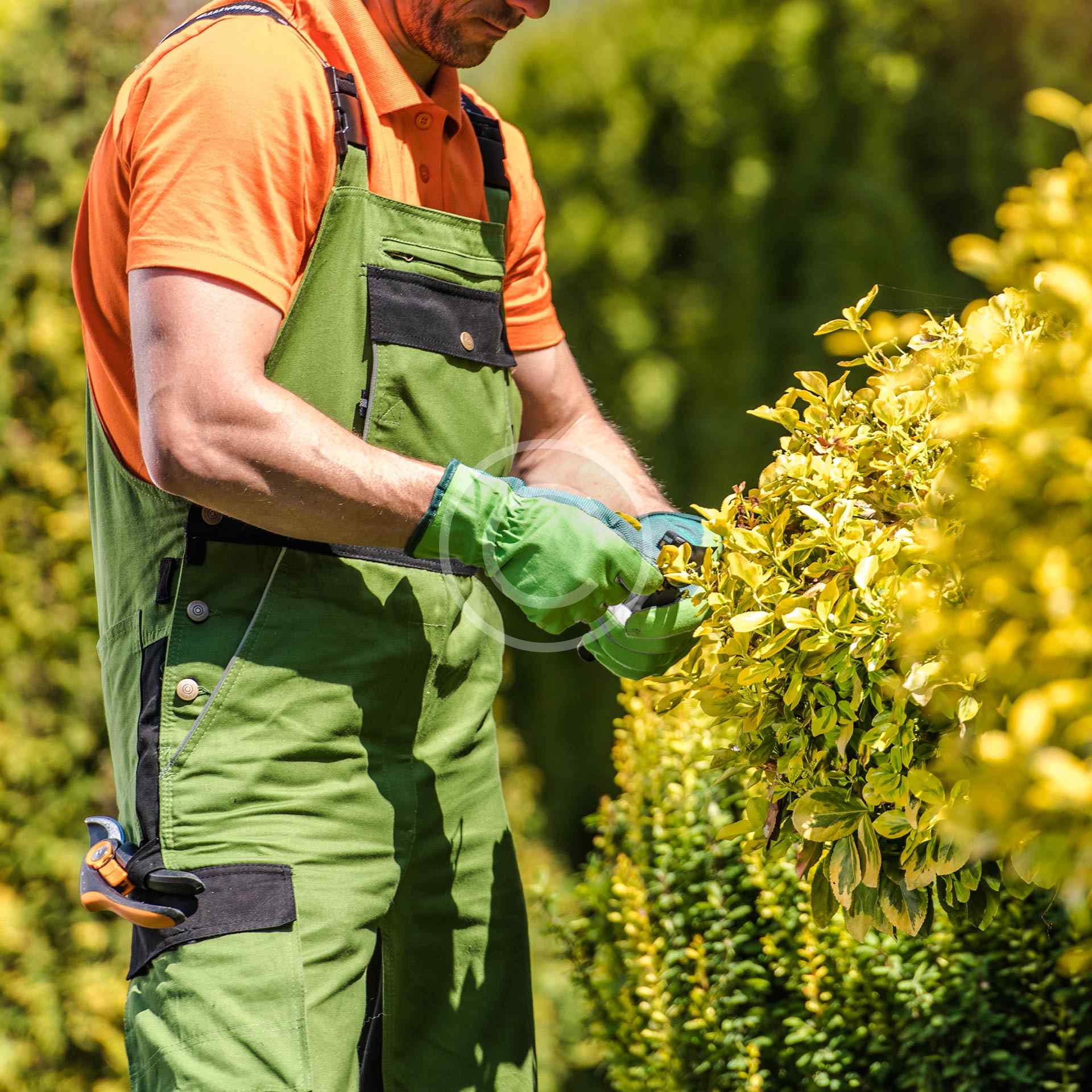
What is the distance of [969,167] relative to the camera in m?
4.95

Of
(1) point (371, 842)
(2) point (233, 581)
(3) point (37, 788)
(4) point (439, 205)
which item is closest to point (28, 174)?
(3) point (37, 788)

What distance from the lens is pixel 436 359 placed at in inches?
73.2

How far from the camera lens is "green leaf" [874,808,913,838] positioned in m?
1.35

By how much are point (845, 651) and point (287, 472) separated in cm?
74

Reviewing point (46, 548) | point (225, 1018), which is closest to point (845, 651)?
point (225, 1018)

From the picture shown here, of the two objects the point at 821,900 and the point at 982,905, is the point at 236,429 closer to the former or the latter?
the point at 821,900

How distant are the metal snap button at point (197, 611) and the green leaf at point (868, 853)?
2.97 feet

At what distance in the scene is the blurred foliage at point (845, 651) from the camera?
1345 mm

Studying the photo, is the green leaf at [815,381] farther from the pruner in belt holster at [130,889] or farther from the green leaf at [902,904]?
the pruner in belt holster at [130,889]

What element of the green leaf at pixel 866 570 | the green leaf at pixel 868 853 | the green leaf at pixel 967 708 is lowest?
the green leaf at pixel 868 853

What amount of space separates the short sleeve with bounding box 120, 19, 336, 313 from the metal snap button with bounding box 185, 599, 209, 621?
1.38 feet

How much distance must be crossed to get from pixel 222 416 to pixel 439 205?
624mm

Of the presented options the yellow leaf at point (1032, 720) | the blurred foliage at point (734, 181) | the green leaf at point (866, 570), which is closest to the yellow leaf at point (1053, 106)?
the yellow leaf at point (1032, 720)

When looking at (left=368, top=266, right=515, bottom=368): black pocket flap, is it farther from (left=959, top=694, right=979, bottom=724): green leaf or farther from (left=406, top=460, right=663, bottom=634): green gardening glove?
(left=959, top=694, right=979, bottom=724): green leaf
